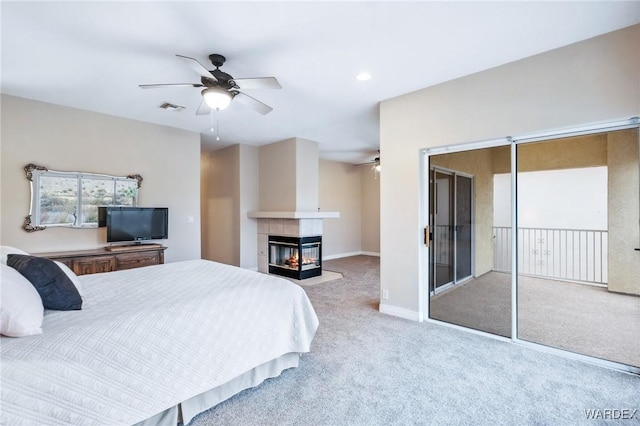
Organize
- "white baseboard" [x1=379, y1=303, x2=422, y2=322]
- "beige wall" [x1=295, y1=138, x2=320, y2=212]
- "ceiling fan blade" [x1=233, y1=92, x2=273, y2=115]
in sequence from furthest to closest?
"beige wall" [x1=295, y1=138, x2=320, y2=212] < "white baseboard" [x1=379, y1=303, x2=422, y2=322] < "ceiling fan blade" [x1=233, y1=92, x2=273, y2=115]

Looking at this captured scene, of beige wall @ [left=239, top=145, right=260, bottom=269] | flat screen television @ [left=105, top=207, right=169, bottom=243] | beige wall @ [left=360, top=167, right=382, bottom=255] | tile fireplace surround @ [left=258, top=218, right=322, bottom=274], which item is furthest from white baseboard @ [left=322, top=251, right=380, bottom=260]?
flat screen television @ [left=105, top=207, right=169, bottom=243]

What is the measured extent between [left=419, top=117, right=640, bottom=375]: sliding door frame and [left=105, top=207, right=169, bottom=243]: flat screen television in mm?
3919

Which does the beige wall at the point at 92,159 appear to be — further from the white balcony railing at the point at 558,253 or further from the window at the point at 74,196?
the white balcony railing at the point at 558,253

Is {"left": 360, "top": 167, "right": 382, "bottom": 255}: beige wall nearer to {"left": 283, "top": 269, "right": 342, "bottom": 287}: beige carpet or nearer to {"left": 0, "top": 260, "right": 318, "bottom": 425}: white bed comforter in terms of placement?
{"left": 283, "top": 269, "right": 342, "bottom": 287}: beige carpet

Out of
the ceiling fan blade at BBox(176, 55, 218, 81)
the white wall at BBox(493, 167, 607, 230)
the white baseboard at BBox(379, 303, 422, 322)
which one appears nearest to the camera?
the ceiling fan blade at BBox(176, 55, 218, 81)

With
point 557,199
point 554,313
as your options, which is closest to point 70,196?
point 554,313

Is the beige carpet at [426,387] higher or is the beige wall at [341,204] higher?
the beige wall at [341,204]

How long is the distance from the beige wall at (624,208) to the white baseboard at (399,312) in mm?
2139

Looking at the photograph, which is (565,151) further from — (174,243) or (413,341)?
(174,243)

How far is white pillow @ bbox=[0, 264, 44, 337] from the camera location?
1.34 meters

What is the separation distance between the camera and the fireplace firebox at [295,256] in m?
5.55

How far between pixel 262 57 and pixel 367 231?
271 inches

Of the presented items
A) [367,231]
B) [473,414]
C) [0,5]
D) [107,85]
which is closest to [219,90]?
[0,5]

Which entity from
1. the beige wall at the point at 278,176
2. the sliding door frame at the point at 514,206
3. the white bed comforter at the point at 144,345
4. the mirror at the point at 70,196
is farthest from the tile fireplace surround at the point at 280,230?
the white bed comforter at the point at 144,345
